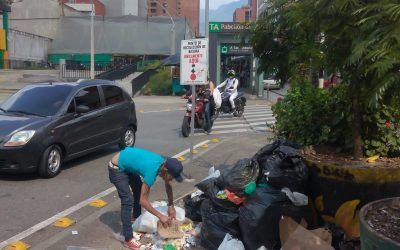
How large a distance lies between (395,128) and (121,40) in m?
54.7

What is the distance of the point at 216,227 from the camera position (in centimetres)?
502

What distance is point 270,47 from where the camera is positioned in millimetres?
5688

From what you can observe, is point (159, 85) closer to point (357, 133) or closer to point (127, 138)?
point (127, 138)

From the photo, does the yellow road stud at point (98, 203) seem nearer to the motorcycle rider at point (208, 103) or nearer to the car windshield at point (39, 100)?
the car windshield at point (39, 100)

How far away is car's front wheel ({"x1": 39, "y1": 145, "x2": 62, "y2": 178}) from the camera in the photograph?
8.05 metres

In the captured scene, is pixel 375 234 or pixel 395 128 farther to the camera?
pixel 395 128

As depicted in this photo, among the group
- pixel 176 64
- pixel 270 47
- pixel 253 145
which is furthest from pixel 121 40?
pixel 270 47

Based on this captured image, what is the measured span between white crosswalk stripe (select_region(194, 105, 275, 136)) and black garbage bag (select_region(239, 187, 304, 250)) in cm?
887

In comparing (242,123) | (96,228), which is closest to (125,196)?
(96,228)

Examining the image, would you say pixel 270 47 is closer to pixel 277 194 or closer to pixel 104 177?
pixel 277 194

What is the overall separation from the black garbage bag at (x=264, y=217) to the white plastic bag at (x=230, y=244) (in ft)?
0.19

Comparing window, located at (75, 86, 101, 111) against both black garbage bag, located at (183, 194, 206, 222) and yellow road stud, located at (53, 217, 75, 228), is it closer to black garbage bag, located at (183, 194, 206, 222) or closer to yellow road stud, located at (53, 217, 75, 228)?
yellow road stud, located at (53, 217, 75, 228)

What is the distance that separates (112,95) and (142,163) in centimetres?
549

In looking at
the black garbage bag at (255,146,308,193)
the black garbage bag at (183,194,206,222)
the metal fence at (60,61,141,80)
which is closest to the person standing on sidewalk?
the black garbage bag at (183,194,206,222)
